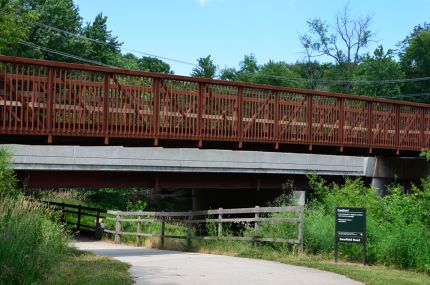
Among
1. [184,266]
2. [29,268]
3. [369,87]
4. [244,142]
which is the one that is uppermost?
[369,87]

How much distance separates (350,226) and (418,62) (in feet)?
220

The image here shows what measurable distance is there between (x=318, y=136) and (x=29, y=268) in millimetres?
17138

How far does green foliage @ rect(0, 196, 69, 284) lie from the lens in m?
8.95

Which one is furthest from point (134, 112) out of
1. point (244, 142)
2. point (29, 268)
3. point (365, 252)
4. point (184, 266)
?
point (29, 268)

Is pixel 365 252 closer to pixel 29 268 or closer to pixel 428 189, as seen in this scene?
pixel 428 189

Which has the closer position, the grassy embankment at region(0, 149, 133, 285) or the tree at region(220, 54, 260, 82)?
the grassy embankment at region(0, 149, 133, 285)

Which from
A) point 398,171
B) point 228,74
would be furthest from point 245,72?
point 398,171

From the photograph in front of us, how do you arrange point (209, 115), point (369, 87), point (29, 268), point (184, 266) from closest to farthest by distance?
1. point (29, 268)
2. point (184, 266)
3. point (209, 115)
4. point (369, 87)

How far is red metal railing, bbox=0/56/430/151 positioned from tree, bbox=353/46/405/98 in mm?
46097

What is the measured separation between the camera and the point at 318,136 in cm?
2505

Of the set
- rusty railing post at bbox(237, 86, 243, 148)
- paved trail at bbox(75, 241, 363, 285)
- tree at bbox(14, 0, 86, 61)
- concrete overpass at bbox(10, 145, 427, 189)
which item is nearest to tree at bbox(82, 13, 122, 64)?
tree at bbox(14, 0, 86, 61)

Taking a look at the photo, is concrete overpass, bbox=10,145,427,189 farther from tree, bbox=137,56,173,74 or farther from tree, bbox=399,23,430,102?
tree, bbox=137,56,173,74

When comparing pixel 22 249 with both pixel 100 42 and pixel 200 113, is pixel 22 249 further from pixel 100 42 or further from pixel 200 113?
pixel 100 42

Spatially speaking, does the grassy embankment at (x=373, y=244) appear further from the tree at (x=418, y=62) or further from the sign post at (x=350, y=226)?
the tree at (x=418, y=62)
